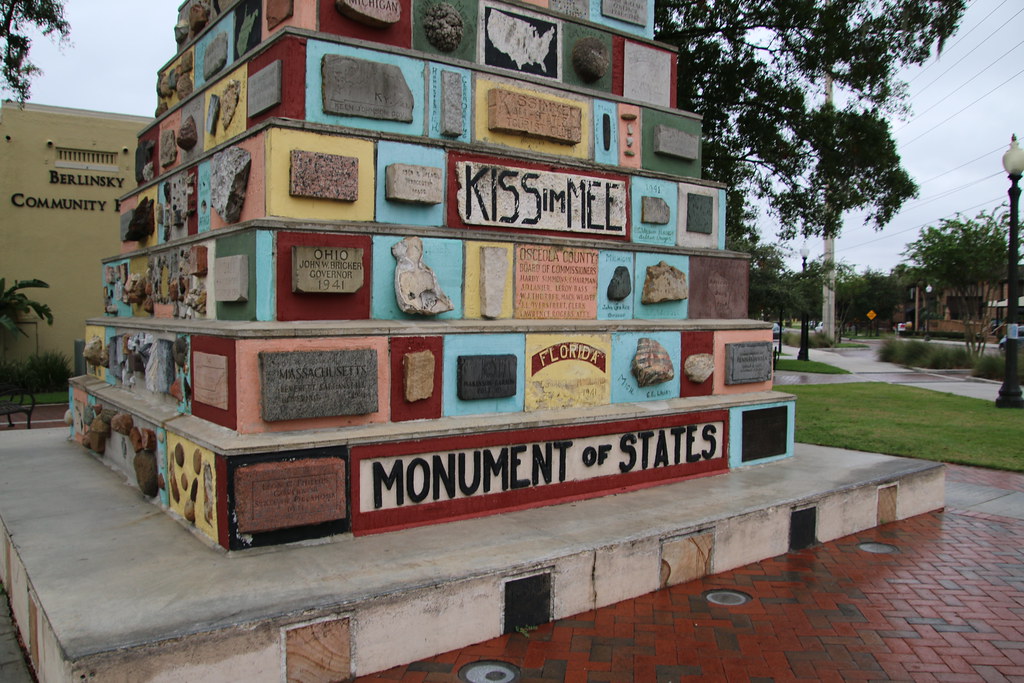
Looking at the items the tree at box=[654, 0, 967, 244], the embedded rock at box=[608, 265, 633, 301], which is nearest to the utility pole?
the tree at box=[654, 0, 967, 244]

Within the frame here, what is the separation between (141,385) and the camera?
6.21 meters

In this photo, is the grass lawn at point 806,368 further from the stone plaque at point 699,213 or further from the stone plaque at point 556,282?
the stone plaque at point 556,282

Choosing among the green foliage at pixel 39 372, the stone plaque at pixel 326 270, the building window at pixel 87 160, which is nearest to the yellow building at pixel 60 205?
the building window at pixel 87 160

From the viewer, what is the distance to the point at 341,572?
12.7 ft

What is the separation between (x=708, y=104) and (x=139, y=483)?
10.3 meters

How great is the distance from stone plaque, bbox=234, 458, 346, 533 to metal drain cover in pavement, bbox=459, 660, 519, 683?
1.25 m

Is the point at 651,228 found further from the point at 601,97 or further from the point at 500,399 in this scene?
the point at 500,399

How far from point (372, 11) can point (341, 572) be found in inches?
138

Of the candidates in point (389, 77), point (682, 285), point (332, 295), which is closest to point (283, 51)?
point (389, 77)

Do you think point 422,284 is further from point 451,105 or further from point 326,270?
point 451,105

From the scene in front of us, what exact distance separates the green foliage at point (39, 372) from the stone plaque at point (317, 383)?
1364cm

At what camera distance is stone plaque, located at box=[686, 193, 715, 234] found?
667 cm

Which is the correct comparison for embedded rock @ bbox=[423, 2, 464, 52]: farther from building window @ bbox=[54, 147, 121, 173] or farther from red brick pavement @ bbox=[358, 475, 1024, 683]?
building window @ bbox=[54, 147, 121, 173]

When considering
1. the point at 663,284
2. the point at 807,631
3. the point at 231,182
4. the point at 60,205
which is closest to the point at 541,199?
the point at 663,284
